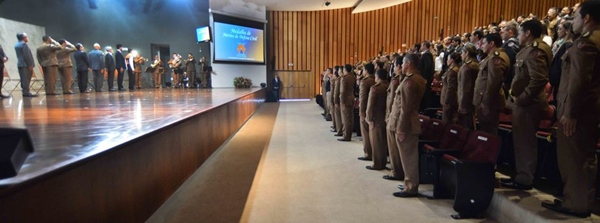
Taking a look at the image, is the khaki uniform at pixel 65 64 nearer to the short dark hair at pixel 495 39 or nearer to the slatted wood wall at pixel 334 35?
the slatted wood wall at pixel 334 35

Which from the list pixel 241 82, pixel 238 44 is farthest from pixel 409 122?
pixel 238 44

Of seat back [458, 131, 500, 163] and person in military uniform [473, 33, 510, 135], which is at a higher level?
person in military uniform [473, 33, 510, 135]

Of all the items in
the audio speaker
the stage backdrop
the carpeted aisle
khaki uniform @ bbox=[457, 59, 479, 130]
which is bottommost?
the carpeted aisle

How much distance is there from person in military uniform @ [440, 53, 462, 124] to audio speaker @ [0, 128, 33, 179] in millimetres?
3837

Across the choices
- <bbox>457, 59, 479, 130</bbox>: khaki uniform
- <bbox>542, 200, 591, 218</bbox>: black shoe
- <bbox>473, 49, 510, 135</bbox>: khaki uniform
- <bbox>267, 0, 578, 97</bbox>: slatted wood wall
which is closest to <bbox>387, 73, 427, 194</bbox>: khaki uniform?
<bbox>473, 49, 510, 135</bbox>: khaki uniform

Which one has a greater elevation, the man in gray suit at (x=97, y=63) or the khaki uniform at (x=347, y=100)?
the man in gray suit at (x=97, y=63)

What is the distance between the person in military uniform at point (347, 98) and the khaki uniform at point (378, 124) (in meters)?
1.77

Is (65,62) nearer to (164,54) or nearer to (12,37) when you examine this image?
(12,37)

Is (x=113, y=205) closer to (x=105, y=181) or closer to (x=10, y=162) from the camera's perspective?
(x=105, y=181)

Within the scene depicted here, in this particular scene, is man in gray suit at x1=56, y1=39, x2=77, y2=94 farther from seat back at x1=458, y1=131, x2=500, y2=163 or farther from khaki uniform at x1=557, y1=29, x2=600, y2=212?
khaki uniform at x1=557, y1=29, x2=600, y2=212

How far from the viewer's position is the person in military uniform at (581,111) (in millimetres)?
2066

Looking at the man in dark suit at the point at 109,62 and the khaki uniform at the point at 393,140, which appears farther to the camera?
the man in dark suit at the point at 109,62

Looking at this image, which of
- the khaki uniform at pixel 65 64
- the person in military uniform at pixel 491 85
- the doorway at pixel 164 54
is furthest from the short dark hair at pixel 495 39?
the doorway at pixel 164 54

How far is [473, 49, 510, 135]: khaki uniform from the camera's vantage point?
2990 millimetres
